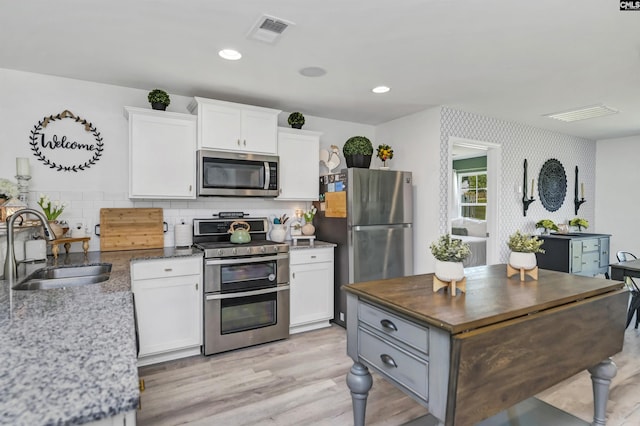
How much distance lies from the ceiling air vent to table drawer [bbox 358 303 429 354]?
175cm

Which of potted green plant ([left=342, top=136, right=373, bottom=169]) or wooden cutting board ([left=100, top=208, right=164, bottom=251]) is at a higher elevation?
potted green plant ([left=342, top=136, right=373, bottom=169])

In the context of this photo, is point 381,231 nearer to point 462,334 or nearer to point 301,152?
point 301,152

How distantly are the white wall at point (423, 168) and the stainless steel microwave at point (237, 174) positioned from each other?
5.57ft

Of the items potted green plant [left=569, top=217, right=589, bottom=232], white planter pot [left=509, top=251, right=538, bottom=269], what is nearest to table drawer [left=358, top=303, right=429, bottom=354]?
white planter pot [left=509, top=251, right=538, bottom=269]

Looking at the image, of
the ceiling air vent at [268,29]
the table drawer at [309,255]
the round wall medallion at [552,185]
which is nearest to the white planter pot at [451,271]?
the ceiling air vent at [268,29]

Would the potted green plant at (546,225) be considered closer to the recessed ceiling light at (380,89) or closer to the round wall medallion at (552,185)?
the round wall medallion at (552,185)

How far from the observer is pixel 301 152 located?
154 inches

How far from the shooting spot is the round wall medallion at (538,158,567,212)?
5.14 metres

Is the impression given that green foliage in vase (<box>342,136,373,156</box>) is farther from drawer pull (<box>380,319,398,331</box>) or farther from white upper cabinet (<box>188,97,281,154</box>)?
drawer pull (<box>380,319,398,331</box>)

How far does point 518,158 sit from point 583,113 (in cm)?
88

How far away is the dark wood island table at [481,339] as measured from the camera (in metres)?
Result: 1.36

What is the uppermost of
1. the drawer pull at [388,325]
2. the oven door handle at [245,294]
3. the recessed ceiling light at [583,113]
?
the recessed ceiling light at [583,113]

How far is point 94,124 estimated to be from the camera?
3.14 m

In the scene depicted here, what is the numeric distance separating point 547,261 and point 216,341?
4411mm
